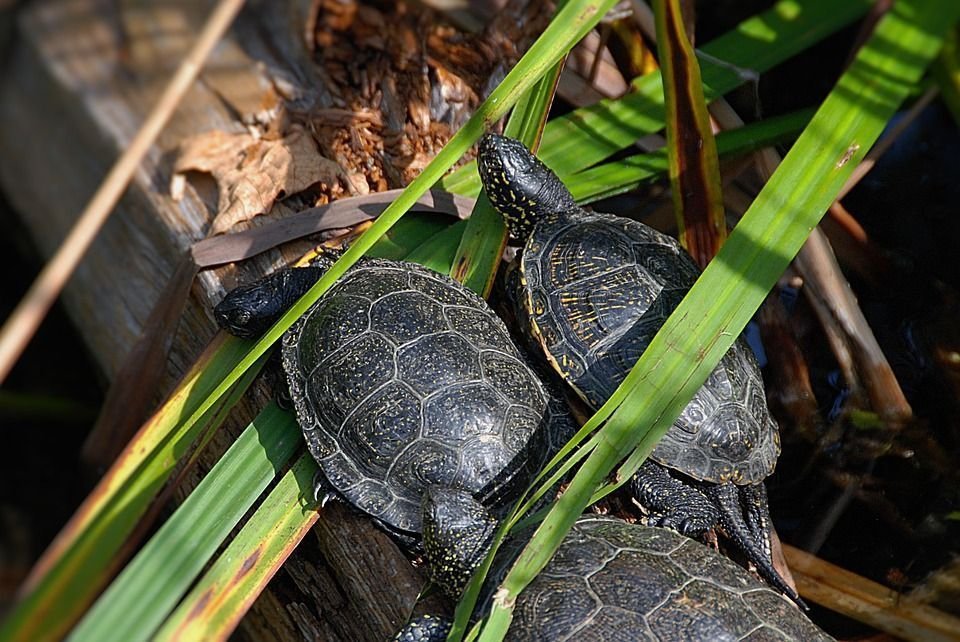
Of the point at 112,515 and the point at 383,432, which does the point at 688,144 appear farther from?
the point at 112,515

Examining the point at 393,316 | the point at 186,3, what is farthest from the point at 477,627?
the point at 186,3

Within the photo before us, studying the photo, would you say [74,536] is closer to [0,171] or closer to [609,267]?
[609,267]

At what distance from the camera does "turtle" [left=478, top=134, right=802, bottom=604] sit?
2025 mm

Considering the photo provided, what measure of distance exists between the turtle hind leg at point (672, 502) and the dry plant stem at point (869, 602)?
0.95ft

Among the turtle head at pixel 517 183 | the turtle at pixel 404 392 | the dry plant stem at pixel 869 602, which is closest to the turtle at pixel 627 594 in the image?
the turtle at pixel 404 392

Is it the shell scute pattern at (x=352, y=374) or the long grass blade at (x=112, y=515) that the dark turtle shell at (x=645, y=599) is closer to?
the shell scute pattern at (x=352, y=374)

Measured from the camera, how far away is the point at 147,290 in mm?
2549

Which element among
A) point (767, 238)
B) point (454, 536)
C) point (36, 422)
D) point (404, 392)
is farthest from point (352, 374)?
point (36, 422)

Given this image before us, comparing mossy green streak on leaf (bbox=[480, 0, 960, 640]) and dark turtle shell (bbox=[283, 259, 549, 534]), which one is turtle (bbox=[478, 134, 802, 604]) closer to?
dark turtle shell (bbox=[283, 259, 549, 534])

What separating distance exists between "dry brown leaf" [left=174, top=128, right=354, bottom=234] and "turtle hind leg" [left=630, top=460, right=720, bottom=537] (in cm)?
112

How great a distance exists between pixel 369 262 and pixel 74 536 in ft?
3.34

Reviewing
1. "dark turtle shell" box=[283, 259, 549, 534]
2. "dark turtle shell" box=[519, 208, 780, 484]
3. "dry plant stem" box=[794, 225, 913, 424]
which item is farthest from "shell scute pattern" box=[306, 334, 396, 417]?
"dry plant stem" box=[794, 225, 913, 424]

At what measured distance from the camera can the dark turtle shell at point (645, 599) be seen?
5.10 ft

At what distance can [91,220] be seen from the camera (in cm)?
120
